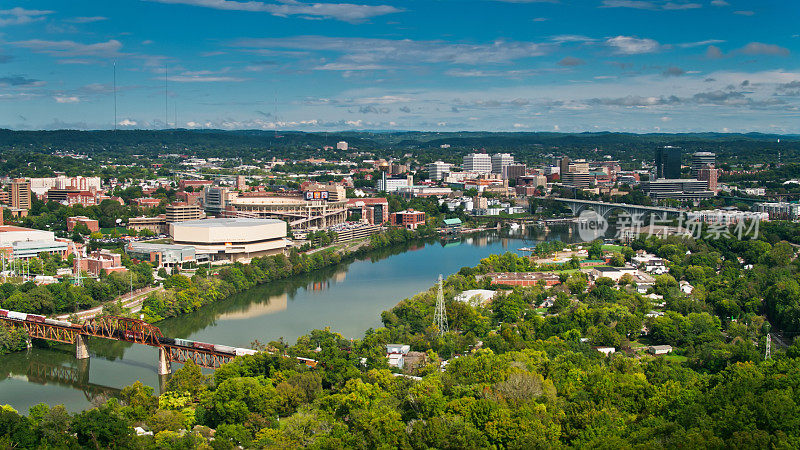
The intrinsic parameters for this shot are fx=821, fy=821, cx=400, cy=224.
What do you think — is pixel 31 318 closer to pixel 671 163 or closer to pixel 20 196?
pixel 20 196

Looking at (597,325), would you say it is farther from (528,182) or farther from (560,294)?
(528,182)

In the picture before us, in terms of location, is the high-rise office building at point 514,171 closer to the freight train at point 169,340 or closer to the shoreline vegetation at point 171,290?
the shoreline vegetation at point 171,290

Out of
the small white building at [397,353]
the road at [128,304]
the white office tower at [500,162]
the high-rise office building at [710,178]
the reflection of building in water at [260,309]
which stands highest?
the white office tower at [500,162]

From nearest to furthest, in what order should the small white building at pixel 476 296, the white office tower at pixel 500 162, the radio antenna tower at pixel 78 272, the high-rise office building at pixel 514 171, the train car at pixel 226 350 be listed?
the train car at pixel 226 350 < the small white building at pixel 476 296 < the radio antenna tower at pixel 78 272 < the high-rise office building at pixel 514 171 < the white office tower at pixel 500 162

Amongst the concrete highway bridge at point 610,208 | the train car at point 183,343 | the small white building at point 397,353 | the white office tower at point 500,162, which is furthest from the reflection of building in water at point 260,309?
the white office tower at point 500,162

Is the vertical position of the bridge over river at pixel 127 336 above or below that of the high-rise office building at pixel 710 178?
below

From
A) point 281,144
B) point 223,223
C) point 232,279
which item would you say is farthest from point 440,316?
point 281,144
